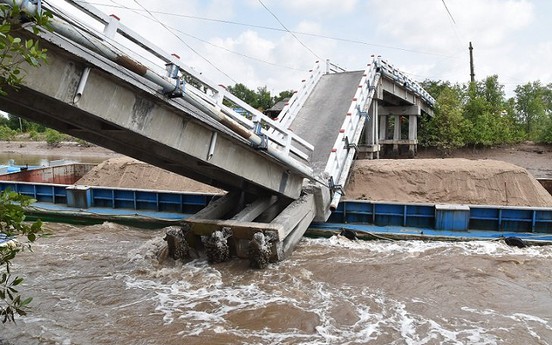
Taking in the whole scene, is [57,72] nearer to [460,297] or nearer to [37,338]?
[37,338]


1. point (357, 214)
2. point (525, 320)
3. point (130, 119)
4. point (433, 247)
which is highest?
point (130, 119)

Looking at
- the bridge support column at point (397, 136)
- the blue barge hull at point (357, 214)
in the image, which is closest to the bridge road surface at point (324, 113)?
the blue barge hull at point (357, 214)

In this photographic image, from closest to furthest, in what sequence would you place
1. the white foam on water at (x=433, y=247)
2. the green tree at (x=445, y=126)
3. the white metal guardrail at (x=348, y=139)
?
the white foam on water at (x=433, y=247)
the white metal guardrail at (x=348, y=139)
the green tree at (x=445, y=126)

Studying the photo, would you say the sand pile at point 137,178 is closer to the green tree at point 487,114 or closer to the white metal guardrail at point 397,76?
the white metal guardrail at point 397,76

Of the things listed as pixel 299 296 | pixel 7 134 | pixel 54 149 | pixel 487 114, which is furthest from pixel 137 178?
pixel 7 134

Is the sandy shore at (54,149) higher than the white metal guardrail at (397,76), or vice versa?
the white metal guardrail at (397,76)

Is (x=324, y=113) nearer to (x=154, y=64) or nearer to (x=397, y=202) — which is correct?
(x=397, y=202)

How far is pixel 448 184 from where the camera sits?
16766 mm

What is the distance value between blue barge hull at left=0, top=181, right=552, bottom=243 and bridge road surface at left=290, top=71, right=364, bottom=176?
2.16m

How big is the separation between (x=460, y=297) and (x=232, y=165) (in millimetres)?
6163

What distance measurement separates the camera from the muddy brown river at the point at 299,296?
7910 millimetres

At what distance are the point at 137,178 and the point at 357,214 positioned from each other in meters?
10.3

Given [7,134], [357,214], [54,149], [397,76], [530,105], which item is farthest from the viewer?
[7,134]

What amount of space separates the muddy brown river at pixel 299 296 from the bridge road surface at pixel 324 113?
373 cm
